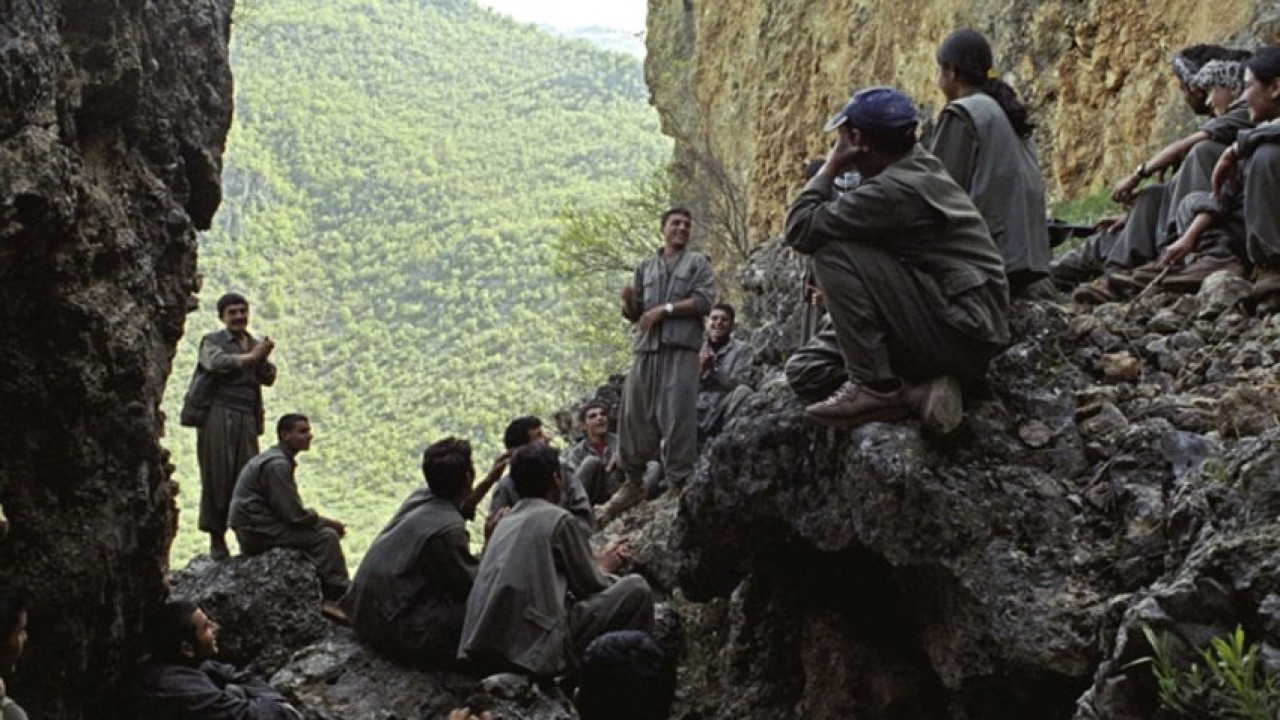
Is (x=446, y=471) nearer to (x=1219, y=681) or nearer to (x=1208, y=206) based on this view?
(x=1208, y=206)

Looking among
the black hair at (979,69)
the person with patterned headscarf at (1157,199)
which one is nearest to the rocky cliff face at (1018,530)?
the person with patterned headscarf at (1157,199)

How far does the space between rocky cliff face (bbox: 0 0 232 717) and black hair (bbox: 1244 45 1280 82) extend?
5.30 meters

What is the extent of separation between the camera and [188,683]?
6.44m

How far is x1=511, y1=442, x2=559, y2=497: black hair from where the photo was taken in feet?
22.7

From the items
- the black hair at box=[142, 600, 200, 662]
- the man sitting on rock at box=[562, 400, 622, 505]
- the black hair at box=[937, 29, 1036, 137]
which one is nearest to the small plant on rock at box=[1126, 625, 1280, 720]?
the black hair at box=[937, 29, 1036, 137]

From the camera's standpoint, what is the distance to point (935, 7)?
18.3 metres

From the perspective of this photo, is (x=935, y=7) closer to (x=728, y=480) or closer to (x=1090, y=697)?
(x=728, y=480)

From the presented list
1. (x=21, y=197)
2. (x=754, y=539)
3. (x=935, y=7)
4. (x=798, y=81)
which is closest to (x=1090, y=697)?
(x=754, y=539)

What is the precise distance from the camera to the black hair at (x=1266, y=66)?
673 centimetres

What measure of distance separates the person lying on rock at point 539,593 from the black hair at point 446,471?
69 cm

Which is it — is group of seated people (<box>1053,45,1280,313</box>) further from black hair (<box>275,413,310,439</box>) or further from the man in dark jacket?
the man in dark jacket

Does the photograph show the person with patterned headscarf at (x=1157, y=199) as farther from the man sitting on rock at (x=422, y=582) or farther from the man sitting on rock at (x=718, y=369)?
the man sitting on rock at (x=422, y=582)

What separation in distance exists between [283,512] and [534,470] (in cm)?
322

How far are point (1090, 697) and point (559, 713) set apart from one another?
278cm
